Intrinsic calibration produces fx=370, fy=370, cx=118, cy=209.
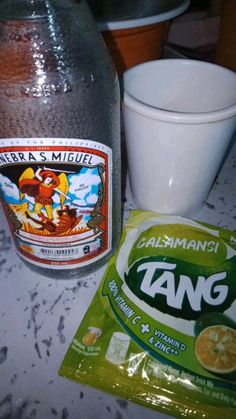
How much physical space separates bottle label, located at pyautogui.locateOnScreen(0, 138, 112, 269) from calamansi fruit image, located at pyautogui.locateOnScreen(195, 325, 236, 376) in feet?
0.43

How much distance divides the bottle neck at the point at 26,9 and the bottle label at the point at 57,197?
9 centimetres

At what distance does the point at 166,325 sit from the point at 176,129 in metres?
0.18

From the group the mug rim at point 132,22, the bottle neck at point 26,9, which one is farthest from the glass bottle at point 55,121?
the mug rim at point 132,22

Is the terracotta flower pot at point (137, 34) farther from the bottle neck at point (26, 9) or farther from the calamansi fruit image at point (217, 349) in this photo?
the calamansi fruit image at point (217, 349)

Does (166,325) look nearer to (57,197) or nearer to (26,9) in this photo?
(57,197)

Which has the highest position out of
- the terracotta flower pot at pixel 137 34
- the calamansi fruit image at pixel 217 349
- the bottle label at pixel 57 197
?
the terracotta flower pot at pixel 137 34

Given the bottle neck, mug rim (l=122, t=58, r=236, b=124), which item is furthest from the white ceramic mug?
the bottle neck

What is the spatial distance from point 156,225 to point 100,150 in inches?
5.9

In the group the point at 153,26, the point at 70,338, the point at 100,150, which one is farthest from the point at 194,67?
the point at 70,338

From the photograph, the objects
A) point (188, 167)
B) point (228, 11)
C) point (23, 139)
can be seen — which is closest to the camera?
point (23, 139)

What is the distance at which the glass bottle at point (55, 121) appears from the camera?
0.92 feet

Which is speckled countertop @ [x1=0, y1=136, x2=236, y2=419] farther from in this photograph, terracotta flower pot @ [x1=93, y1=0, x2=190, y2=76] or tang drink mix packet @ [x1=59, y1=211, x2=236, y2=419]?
terracotta flower pot @ [x1=93, y1=0, x2=190, y2=76]

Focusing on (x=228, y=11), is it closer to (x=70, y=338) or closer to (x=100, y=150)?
(x=100, y=150)

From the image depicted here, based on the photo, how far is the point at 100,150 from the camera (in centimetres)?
31
